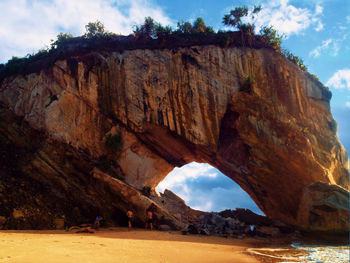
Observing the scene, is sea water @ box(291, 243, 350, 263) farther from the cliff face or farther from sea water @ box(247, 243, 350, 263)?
the cliff face

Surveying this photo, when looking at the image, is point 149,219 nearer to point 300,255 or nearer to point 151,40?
point 300,255

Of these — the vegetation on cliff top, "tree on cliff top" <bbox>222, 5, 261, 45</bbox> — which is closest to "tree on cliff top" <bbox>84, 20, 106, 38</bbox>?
the vegetation on cliff top

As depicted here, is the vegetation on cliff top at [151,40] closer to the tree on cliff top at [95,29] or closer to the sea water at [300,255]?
the tree on cliff top at [95,29]

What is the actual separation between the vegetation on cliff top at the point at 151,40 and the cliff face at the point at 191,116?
770mm

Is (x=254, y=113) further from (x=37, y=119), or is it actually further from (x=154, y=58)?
(x=37, y=119)

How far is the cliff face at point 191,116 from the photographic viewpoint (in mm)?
16172

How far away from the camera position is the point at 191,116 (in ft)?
56.1

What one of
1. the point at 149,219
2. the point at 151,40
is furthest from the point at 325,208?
the point at 151,40

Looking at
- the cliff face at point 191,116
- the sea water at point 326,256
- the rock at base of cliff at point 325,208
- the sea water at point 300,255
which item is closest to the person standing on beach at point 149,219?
the cliff face at point 191,116

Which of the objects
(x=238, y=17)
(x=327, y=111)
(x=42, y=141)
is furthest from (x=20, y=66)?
(x=327, y=111)

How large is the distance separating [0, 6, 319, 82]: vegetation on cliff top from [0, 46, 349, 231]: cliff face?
30.3 inches

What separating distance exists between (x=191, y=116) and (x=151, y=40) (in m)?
7.26

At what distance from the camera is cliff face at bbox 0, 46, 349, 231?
53.1ft

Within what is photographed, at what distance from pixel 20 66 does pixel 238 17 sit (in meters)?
18.1
